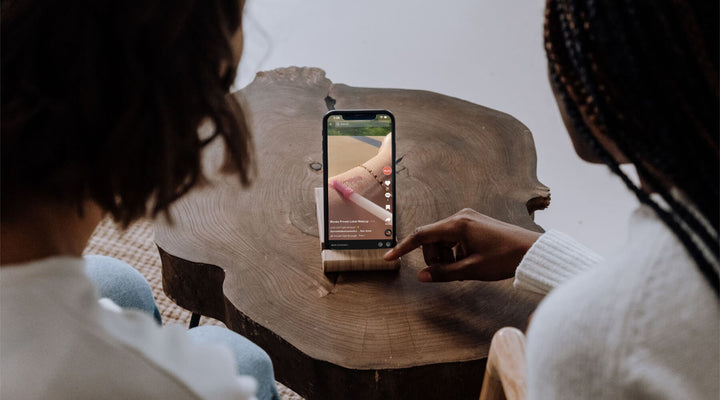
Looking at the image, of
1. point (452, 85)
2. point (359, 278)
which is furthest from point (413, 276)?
point (452, 85)

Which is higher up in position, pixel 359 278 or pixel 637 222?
pixel 637 222

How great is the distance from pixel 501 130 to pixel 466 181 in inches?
7.6

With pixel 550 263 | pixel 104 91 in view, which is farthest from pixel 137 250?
pixel 104 91

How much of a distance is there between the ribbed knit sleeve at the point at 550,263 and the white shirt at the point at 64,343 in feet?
1.66

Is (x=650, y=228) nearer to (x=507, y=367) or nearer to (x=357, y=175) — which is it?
(x=507, y=367)

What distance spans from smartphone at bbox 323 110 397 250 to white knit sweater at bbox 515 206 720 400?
0.48 metres

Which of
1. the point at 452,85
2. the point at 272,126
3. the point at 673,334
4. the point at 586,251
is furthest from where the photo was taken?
the point at 452,85

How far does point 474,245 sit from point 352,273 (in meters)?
0.18

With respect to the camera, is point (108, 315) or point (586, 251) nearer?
point (108, 315)

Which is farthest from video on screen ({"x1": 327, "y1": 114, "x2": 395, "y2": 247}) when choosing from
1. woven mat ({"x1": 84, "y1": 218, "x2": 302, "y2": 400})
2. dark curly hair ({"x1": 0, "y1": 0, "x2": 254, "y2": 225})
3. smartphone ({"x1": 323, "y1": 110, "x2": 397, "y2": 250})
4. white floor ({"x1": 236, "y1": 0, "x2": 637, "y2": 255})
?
white floor ({"x1": 236, "y1": 0, "x2": 637, "y2": 255})

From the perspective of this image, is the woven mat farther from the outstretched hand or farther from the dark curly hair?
the dark curly hair

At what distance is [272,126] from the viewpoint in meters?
1.29

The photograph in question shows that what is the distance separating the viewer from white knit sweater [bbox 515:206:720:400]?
473mm

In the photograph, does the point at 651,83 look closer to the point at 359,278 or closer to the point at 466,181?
the point at 359,278
